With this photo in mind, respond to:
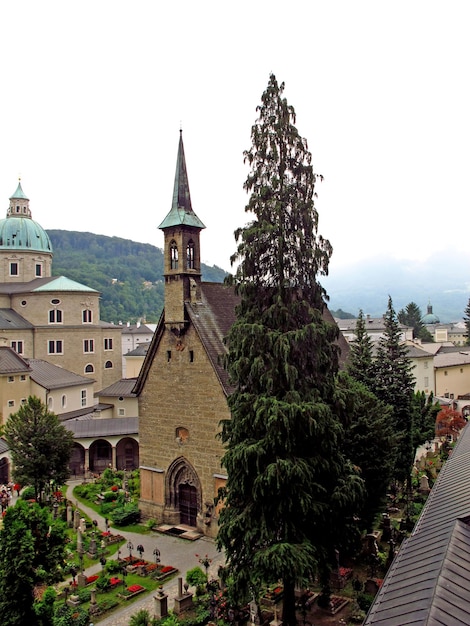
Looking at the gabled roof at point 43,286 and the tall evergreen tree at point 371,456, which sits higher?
the gabled roof at point 43,286

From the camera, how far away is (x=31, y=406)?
106 feet

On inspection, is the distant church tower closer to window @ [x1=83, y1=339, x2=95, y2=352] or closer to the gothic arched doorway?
the gothic arched doorway

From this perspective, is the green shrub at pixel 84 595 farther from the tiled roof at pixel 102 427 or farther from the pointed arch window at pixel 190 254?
the tiled roof at pixel 102 427

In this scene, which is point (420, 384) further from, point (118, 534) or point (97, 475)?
point (118, 534)

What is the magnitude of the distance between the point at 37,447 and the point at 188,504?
9512mm

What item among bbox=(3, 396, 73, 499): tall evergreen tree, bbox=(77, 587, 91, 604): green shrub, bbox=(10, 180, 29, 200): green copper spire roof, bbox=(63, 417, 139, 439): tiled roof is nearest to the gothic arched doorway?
bbox=(3, 396, 73, 499): tall evergreen tree

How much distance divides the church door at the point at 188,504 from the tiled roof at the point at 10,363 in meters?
26.3

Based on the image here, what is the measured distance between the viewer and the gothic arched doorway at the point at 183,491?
27.8 meters

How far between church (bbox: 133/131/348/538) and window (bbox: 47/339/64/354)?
122 feet

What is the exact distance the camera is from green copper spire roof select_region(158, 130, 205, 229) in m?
28.6

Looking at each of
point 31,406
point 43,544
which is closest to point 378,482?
point 43,544

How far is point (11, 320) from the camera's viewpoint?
204 feet

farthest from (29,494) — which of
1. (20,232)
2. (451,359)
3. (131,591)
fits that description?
(451,359)

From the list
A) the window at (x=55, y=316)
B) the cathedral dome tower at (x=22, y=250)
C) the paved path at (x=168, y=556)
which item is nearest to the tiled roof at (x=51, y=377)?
the window at (x=55, y=316)
